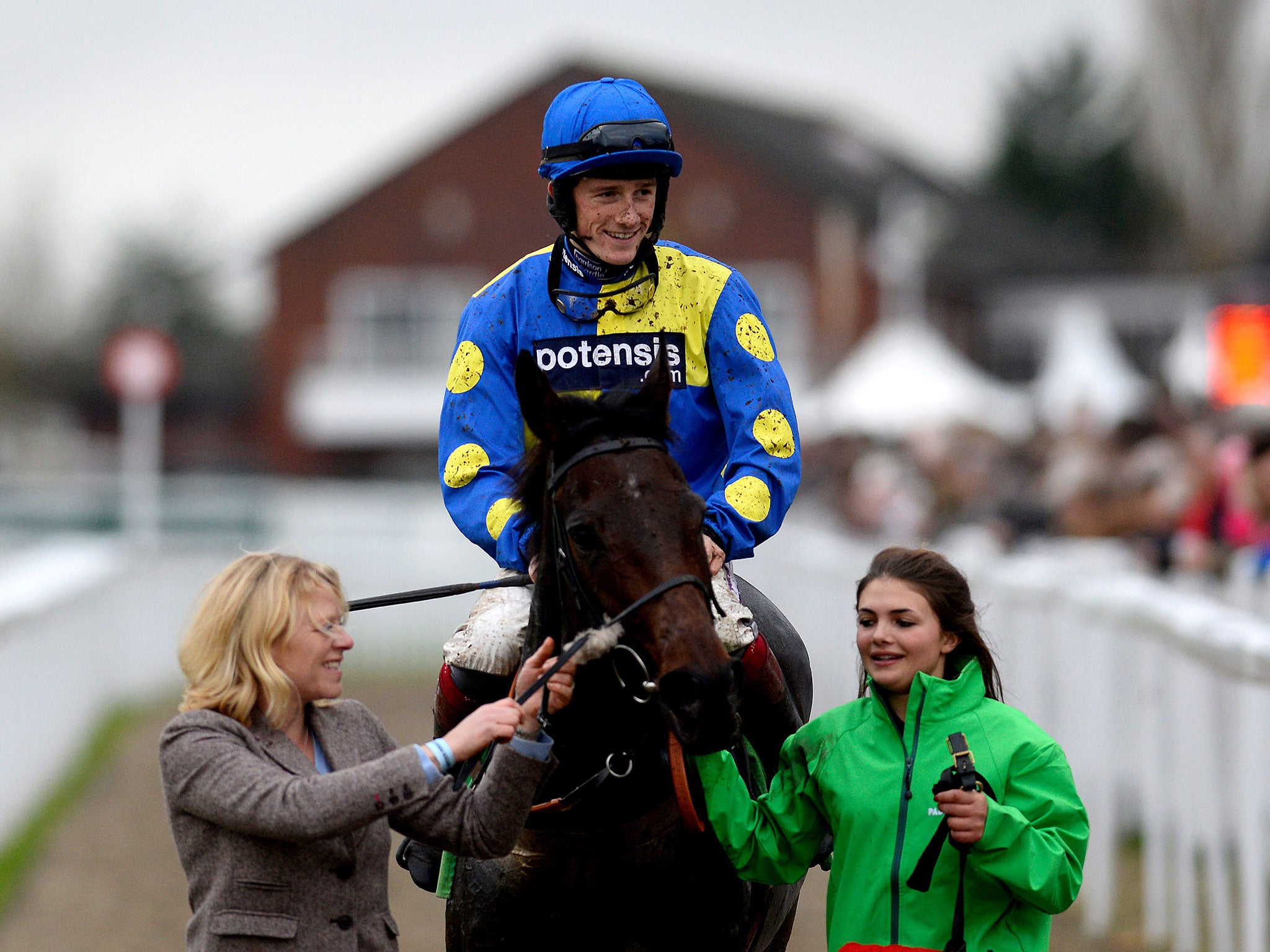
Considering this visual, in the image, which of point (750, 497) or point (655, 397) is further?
point (750, 497)

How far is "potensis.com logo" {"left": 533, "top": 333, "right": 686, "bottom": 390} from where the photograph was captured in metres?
3.69

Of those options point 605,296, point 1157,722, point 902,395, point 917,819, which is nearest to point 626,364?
point 605,296

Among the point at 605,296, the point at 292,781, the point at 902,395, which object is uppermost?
the point at 902,395

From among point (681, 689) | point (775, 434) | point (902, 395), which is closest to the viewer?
point (681, 689)

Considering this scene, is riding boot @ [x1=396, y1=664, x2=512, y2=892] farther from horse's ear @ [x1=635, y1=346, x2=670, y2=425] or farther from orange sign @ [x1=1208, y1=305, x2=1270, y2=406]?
orange sign @ [x1=1208, y1=305, x2=1270, y2=406]

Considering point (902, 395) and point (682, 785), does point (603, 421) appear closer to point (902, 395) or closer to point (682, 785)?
point (682, 785)

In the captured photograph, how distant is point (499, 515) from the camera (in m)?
3.46

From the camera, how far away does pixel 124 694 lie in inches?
552

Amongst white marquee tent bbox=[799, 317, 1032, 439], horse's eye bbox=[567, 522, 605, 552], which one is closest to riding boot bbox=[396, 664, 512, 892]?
horse's eye bbox=[567, 522, 605, 552]

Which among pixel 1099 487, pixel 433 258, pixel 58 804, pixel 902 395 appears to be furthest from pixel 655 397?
pixel 433 258

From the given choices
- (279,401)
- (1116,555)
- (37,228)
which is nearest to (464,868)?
(1116,555)

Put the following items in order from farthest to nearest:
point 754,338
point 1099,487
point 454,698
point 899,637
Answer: point 1099,487, point 754,338, point 454,698, point 899,637

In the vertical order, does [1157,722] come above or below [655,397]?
below

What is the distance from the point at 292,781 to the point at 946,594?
A: 1.36 metres
